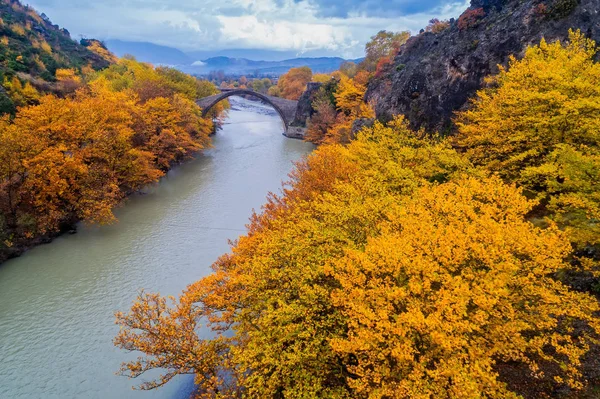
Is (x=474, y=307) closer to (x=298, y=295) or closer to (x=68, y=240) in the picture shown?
(x=298, y=295)

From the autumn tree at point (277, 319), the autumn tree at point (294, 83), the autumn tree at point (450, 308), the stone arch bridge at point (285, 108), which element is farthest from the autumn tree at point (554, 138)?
the autumn tree at point (294, 83)

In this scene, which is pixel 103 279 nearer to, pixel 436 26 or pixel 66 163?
pixel 66 163

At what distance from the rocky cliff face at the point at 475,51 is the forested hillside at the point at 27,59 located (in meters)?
38.4

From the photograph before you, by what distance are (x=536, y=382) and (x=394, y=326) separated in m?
5.30

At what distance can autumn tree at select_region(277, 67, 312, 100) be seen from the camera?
92625 mm

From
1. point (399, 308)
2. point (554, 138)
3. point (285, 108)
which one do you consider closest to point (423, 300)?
point (399, 308)

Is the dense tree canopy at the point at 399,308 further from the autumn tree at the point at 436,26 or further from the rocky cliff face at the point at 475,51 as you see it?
the autumn tree at the point at 436,26

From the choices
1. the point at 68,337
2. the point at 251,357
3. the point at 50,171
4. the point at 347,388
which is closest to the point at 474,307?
the point at 347,388

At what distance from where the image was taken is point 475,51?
1180 inches

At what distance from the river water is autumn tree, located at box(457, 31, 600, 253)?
52.6 ft

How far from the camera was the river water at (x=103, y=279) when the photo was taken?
13562 mm

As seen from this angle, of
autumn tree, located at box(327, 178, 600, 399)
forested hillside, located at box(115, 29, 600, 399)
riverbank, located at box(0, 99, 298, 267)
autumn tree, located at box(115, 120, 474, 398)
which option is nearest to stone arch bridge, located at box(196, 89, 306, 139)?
riverbank, located at box(0, 99, 298, 267)

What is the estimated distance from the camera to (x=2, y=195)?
800 inches

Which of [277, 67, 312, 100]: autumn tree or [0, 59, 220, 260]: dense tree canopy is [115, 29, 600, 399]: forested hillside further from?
[277, 67, 312, 100]: autumn tree
